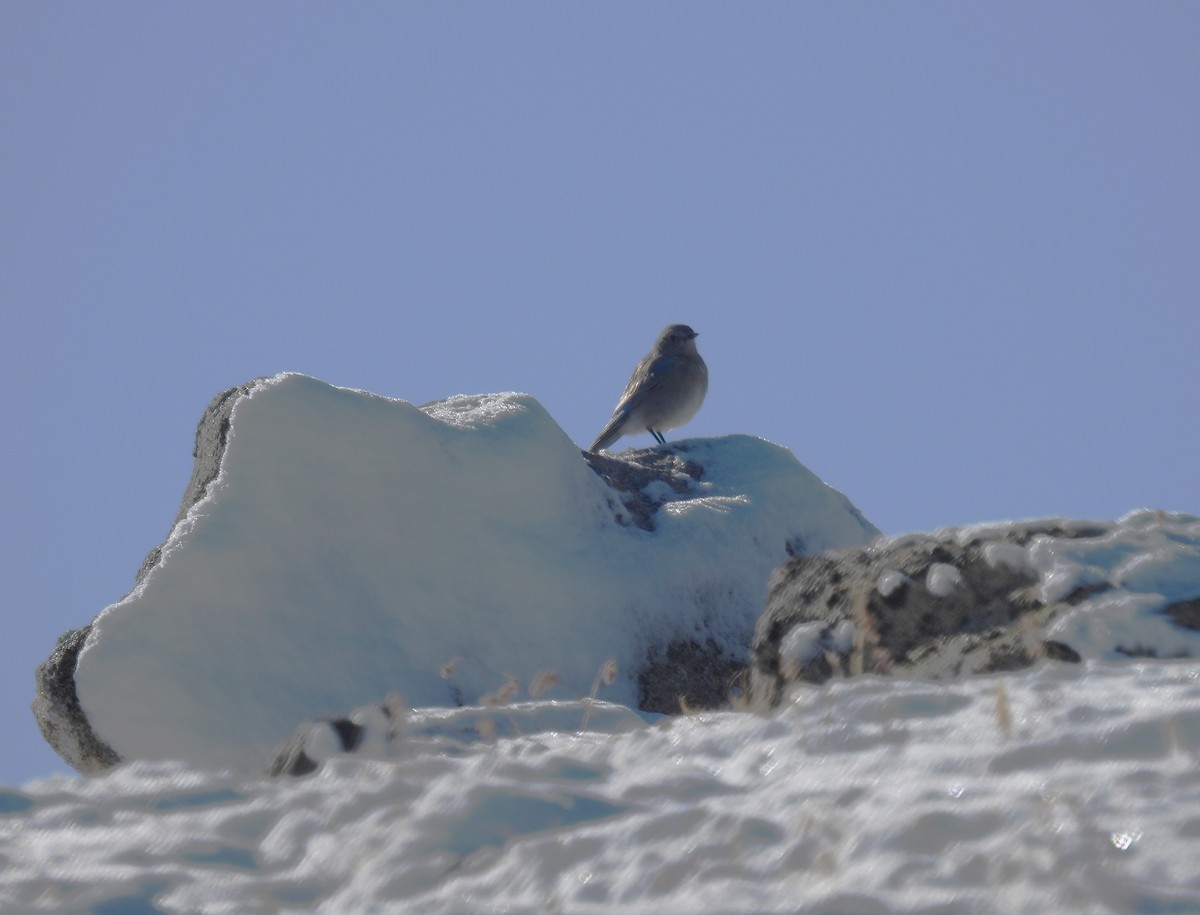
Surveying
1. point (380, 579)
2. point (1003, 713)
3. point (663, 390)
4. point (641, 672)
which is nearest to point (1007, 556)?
point (1003, 713)

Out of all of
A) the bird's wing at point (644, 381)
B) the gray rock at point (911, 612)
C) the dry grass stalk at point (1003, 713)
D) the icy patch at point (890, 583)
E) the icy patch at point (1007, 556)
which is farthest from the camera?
the bird's wing at point (644, 381)

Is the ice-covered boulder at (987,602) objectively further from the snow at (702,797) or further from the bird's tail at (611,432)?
the bird's tail at (611,432)

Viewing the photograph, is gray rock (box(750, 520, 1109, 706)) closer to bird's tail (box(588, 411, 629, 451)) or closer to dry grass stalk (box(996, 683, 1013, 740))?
dry grass stalk (box(996, 683, 1013, 740))

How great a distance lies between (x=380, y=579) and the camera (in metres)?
6.66

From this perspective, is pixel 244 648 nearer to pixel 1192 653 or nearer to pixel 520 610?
pixel 520 610

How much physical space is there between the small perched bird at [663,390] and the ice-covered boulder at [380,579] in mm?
4193

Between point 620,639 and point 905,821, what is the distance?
4.60m

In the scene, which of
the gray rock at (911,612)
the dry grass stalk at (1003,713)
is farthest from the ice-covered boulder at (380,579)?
the dry grass stalk at (1003,713)

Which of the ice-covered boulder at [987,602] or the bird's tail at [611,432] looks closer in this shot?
the ice-covered boulder at [987,602]

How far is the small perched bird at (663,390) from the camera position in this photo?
12.5 meters

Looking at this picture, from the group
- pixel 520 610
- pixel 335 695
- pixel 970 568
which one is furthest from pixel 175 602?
pixel 970 568

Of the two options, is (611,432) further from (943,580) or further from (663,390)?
(943,580)

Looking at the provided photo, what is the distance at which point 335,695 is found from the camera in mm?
6125

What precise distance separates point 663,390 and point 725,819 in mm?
9888
